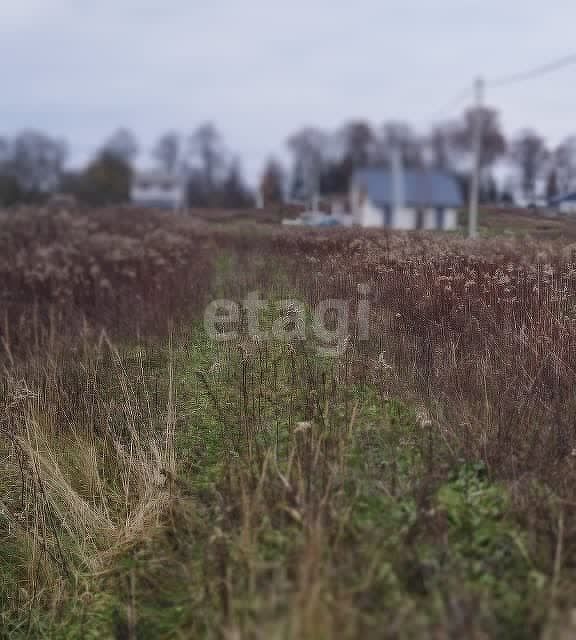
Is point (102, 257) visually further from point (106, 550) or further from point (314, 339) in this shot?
point (106, 550)

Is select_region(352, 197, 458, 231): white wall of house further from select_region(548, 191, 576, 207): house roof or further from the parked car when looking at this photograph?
select_region(548, 191, 576, 207): house roof

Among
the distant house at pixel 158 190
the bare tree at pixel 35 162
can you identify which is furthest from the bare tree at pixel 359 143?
the bare tree at pixel 35 162

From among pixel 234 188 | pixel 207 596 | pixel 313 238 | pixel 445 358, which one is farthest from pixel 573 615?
pixel 234 188

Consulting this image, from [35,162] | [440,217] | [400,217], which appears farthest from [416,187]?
[35,162]

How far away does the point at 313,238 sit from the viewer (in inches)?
206

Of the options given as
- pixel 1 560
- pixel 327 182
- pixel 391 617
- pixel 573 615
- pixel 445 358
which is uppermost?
pixel 327 182

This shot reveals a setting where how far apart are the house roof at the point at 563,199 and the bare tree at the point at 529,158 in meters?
0.22

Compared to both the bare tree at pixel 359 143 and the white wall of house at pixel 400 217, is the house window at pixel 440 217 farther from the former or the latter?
the bare tree at pixel 359 143

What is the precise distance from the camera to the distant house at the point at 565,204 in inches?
194

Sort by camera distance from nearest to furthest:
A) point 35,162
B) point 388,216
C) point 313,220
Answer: point 388,216 → point 313,220 → point 35,162

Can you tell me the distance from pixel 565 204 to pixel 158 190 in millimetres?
10058

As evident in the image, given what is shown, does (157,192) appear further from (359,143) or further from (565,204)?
(565,204)

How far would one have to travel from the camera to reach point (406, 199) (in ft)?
16.2

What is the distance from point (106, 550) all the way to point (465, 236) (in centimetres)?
367
